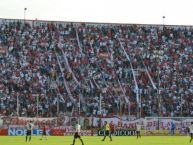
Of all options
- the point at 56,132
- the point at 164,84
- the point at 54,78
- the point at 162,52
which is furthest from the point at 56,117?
the point at 162,52

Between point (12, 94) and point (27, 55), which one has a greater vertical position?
point (27, 55)

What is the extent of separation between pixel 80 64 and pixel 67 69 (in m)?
2.04

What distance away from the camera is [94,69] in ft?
255

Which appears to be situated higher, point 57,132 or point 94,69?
point 94,69

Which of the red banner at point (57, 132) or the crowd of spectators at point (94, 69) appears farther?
the crowd of spectators at point (94, 69)

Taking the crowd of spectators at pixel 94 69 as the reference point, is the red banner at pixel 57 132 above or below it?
below

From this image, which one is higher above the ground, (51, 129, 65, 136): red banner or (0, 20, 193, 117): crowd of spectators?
(0, 20, 193, 117): crowd of spectators

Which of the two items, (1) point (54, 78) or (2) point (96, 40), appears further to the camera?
(2) point (96, 40)

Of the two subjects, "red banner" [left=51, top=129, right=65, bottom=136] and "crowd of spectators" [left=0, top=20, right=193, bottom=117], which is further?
"crowd of spectators" [left=0, top=20, right=193, bottom=117]

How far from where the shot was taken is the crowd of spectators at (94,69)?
70250mm

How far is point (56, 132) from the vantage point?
68.8m

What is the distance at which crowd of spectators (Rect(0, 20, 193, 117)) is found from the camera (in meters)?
70.2

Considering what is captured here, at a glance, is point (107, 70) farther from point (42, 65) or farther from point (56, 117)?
point (56, 117)

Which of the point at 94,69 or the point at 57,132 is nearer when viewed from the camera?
the point at 57,132
